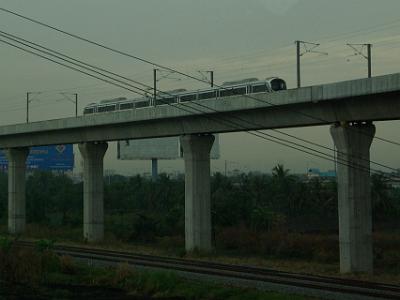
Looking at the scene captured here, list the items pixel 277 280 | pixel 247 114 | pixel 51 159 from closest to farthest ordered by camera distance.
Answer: pixel 277 280 < pixel 247 114 < pixel 51 159

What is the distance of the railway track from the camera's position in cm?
2050

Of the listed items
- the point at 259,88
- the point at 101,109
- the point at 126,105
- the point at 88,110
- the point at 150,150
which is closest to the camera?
the point at 259,88

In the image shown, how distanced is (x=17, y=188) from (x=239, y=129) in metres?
28.4

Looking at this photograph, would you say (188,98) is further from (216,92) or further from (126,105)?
(126,105)

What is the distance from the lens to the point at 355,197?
97.3 feet

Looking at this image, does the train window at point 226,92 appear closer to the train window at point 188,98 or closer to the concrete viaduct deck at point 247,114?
the train window at point 188,98

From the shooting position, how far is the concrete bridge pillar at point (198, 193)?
3878 centimetres

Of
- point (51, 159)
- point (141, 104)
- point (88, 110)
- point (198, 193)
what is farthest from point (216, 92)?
point (51, 159)

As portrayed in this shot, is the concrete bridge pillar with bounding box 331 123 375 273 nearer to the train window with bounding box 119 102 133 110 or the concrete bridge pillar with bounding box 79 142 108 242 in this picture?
the train window with bounding box 119 102 133 110

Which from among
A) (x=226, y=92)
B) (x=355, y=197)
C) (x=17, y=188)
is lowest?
(x=355, y=197)

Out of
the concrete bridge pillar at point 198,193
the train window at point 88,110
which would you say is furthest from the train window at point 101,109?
the concrete bridge pillar at point 198,193

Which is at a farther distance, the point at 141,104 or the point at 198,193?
the point at 141,104

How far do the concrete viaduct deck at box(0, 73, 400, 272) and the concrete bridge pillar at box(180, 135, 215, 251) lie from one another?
0.06 metres

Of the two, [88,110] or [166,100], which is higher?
[88,110]
